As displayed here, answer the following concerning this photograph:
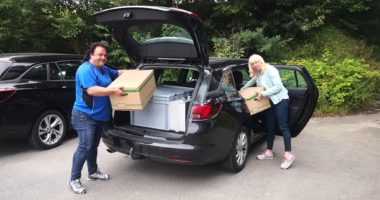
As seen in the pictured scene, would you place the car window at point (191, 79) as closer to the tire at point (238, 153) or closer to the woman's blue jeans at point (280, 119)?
the tire at point (238, 153)

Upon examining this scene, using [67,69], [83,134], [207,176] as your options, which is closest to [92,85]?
[83,134]

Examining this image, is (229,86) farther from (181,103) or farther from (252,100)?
(181,103)

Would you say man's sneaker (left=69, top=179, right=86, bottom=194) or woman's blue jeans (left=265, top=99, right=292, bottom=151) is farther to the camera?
woman's blue jeans (left=265, top=99, right=292, bottom=151)

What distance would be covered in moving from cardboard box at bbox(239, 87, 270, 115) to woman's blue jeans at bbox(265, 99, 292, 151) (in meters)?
0.20

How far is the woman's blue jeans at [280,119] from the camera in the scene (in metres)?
5.29

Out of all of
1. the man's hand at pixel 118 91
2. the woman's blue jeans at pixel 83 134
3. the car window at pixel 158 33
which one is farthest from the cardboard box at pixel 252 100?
the woman's blue jeans at pixel 83 134

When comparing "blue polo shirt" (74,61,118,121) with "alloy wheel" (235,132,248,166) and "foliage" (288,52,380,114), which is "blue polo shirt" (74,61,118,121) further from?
"foliage" (288,52,380,114)

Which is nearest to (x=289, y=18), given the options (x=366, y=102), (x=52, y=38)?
(x=366, y=102)

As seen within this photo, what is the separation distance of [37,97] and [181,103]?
265cm

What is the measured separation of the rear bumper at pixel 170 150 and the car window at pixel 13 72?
2.15 meters

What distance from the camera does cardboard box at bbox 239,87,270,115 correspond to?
521cm

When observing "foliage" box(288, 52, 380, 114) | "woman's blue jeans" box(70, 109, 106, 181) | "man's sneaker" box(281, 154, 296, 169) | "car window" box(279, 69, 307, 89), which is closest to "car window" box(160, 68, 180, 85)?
"woman's blue jeans" box(70, 109, 106, 181)

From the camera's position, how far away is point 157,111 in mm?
4797

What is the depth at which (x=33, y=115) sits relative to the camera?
5.93 m
